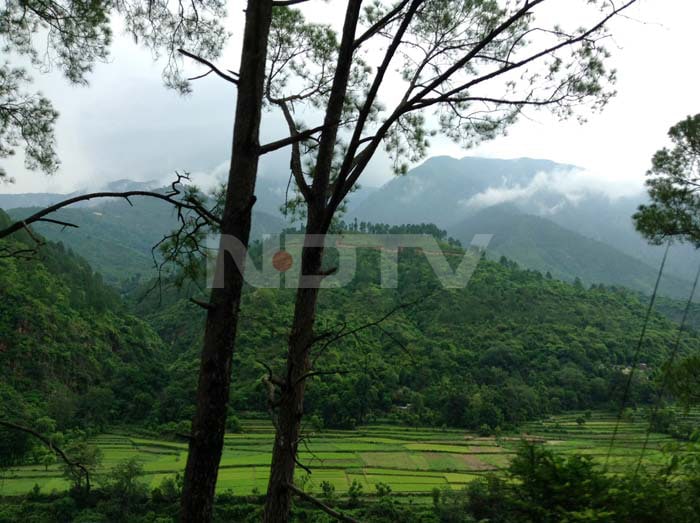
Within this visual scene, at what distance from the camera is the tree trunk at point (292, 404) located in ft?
6.03

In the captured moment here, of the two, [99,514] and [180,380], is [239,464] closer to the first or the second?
[99,514]

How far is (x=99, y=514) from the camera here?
19438mm

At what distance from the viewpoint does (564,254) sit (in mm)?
101688

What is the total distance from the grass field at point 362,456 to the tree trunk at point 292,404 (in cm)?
1896

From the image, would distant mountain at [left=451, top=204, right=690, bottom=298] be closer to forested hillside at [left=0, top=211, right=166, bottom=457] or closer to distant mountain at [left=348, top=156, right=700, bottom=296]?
distant mountain at [left=348, top=156, right=700, bottom=296]

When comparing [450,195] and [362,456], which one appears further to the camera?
[450,195]

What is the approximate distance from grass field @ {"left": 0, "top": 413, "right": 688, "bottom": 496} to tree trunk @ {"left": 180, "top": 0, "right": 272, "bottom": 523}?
19.6 metres

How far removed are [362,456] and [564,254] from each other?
296ft

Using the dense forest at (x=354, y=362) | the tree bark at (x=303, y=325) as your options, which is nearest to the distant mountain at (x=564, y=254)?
the dense forest at (x=354, y=362)

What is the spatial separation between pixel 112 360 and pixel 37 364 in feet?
14.5

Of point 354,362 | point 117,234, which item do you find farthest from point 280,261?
point 117,234

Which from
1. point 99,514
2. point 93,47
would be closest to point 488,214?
point 99,514

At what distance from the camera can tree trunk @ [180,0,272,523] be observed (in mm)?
1500

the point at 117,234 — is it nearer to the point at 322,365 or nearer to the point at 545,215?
the point at 322,365
